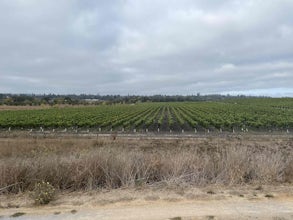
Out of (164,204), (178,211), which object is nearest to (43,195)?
(164,204)

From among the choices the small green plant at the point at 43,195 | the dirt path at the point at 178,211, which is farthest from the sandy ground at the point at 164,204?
the small green plant at the point at 43,195

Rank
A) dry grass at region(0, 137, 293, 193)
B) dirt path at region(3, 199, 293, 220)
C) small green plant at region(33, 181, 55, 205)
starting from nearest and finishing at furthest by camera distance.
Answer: dirt path at region(3, 199, 293, 220) < small green plant at region(33, 181, 55, 205) < dry grass at region(0, 137, 293, 193)

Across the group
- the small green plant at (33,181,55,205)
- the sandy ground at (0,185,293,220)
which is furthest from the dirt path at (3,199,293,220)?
the small green plant at (33,181,55,205)

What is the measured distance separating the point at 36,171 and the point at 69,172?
78 centimetres

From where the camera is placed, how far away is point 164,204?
6480 millimetres

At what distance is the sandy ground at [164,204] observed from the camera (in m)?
5.79

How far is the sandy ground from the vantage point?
579 centimetres

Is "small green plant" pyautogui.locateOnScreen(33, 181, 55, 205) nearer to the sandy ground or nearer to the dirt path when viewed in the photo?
the sandy ground

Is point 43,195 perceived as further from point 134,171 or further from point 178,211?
point 178,211

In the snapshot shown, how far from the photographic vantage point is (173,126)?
4825 centimetres

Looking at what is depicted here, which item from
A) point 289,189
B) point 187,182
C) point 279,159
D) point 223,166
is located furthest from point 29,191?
point 279,159

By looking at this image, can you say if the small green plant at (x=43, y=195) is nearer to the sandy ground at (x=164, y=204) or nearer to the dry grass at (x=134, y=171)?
the sandy ground at (x=164, y=204)

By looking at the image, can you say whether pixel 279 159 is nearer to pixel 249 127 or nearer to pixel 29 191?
pixel 29 191

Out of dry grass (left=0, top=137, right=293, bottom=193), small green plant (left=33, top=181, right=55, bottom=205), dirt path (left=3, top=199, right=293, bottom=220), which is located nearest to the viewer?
dirt path (left=3, top=199, right=293, bottom=220)
